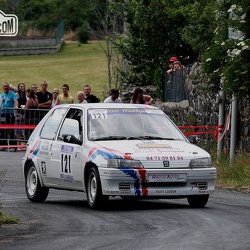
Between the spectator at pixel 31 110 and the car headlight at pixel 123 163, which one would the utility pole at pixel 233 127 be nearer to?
the car headlight at pixel 123 163

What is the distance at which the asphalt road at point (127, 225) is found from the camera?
12.2m

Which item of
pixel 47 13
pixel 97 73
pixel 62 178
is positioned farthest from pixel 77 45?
pixel 62 178

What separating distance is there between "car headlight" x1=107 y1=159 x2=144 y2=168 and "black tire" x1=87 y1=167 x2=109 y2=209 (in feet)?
0.92

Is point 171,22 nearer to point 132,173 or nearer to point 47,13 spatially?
point 132,173

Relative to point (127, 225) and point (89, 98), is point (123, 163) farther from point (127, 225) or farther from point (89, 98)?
point (89, 98)

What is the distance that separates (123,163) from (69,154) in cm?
139

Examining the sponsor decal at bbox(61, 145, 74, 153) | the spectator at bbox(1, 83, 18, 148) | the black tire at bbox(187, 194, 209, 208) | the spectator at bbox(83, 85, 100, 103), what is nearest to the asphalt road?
the black tire at bbox(187, 194, 209, 208)

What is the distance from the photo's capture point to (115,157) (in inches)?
620

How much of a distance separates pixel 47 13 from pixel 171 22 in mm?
44100

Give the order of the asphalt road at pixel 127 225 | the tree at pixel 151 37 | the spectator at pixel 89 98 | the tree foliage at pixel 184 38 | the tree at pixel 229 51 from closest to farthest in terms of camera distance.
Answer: the asphalt road at pixel 127 225
the tree at pixel 229 51
the tree foliage at pixel 184 38
the spectator at pixel 89 98
the tree at pixel 151 37

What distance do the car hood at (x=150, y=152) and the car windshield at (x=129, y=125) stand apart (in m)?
0.32

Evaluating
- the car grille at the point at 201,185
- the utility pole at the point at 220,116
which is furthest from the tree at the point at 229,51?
the car grille at the point at 201,185

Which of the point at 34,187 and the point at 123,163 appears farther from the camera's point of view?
the point at 34,187

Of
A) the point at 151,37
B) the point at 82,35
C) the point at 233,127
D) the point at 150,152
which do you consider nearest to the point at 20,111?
the point at 151,37
